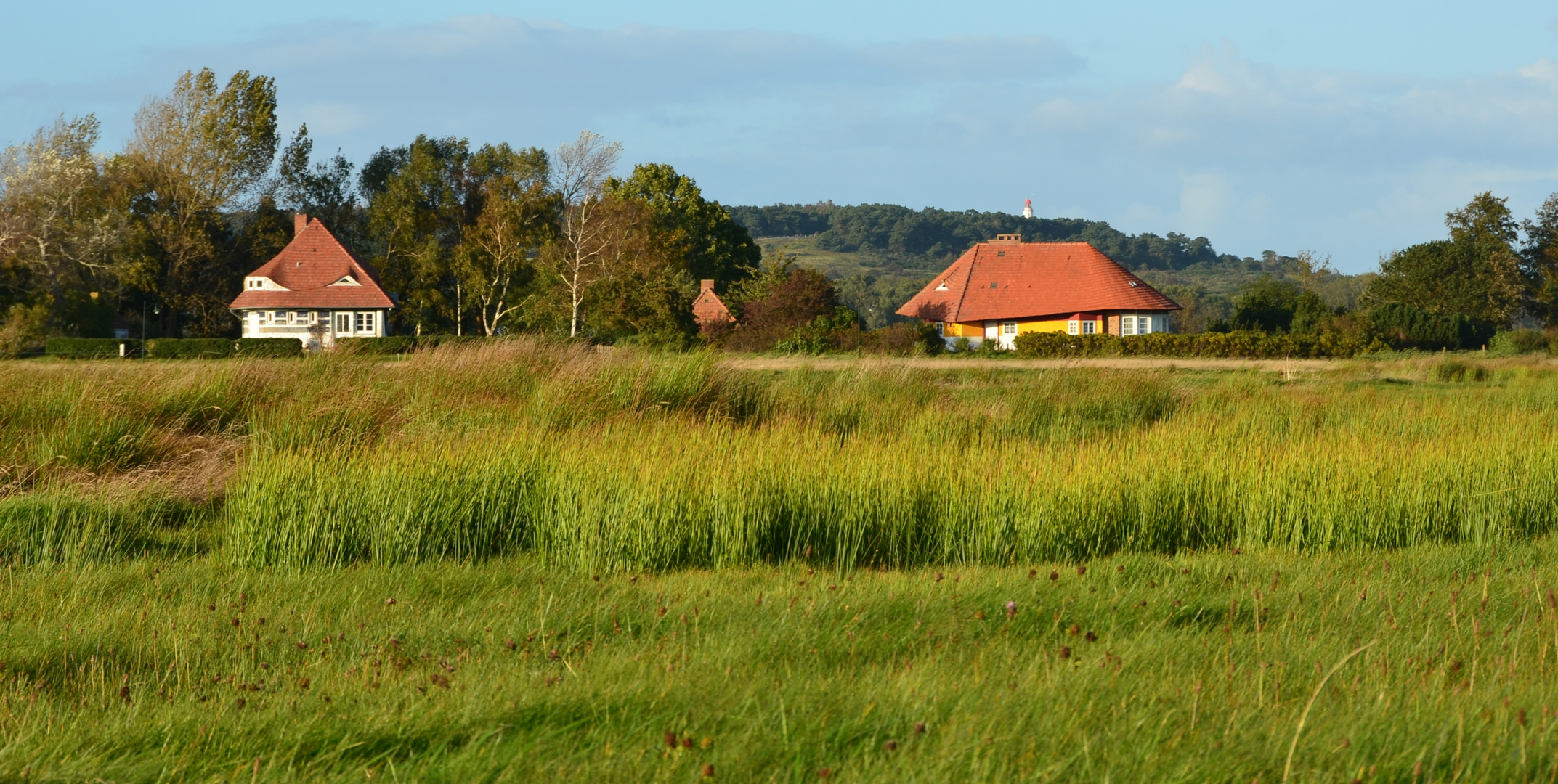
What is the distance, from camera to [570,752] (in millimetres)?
3338

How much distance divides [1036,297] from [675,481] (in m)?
48.7

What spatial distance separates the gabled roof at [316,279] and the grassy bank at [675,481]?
41594 mm

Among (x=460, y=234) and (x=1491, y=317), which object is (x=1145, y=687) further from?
(x=1491, y=317)

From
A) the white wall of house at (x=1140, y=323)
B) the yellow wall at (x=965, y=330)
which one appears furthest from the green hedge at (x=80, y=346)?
the white wall of house at (x=1140, y=323)

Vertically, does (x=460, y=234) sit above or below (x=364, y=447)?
above

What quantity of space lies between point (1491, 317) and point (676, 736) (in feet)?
206

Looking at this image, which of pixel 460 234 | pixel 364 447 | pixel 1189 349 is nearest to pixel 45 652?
pixel 364 447

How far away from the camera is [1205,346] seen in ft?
117

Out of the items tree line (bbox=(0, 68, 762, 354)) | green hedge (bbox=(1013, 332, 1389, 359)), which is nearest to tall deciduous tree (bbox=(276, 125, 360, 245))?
tree line (bbox=(0, 68, 762, 354))

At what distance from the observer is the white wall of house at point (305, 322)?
51.1 m

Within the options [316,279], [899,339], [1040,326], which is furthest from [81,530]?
[1040,326]

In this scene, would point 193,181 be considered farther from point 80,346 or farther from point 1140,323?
point 1140,323

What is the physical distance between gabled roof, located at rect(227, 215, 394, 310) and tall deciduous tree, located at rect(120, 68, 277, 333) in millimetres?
1956

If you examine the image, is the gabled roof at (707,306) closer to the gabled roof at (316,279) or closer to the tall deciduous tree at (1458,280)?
the gabled roof at (316,279)
